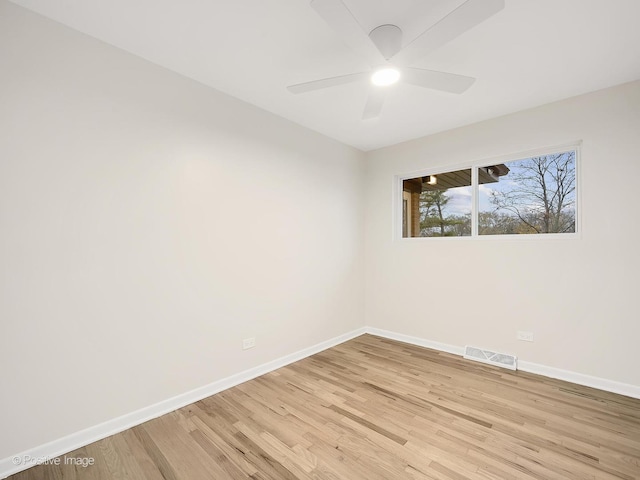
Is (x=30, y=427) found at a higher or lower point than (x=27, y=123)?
lower

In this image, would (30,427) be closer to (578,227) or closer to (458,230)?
(458,230)

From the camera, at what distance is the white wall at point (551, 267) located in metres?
2.43

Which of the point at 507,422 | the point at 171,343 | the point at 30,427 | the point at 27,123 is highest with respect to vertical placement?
the point at 27,123

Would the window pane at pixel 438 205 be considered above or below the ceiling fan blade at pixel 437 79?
below

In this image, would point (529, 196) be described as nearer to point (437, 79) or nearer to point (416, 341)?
point (437, 79)

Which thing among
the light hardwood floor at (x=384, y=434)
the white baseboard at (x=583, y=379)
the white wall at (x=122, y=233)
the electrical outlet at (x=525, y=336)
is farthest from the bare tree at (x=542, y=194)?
the white wall at (x=122, y=233)

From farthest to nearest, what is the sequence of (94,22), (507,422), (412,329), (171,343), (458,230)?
1. (412,329)
2. (458,230)
3. (171,343)
4. (507,422)
5. (94,22)

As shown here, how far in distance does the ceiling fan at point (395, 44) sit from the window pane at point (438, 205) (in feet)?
5.99

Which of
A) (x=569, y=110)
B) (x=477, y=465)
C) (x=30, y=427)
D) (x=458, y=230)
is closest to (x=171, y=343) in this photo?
(x=30, y=427)

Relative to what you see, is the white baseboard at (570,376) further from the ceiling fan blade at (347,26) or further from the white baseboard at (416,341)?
the ceiling fan blade at (347,26)

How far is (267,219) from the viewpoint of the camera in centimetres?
293

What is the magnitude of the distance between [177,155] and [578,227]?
11.8 ft

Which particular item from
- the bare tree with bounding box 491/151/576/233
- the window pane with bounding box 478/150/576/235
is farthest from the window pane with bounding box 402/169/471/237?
the bare tree with bounding box 491/151/576/233

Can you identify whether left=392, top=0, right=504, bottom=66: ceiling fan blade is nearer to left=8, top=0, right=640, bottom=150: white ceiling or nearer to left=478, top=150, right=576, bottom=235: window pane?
left=8, top=0, right=640, bottom=150: white ceiling
